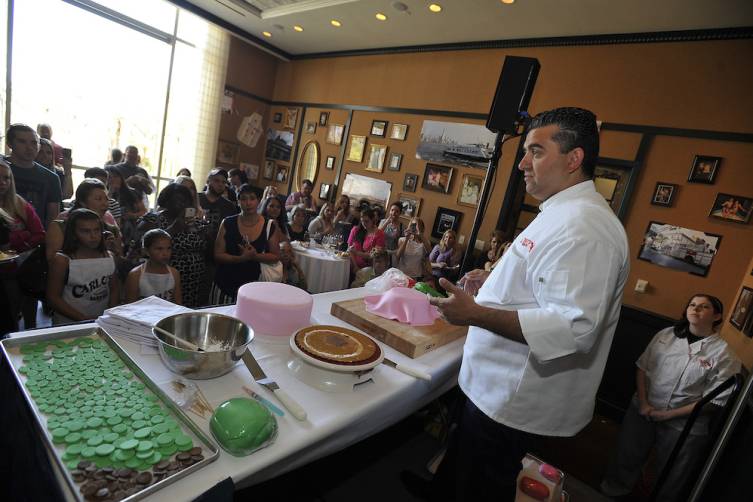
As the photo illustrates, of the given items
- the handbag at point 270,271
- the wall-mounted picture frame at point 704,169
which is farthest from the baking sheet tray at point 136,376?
the wall-mounted picture frame at point 704,169

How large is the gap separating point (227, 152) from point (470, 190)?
16.5 feet

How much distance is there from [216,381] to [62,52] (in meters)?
6.74

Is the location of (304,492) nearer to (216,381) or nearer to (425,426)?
(425,426)

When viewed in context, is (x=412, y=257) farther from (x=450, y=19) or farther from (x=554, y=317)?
(x=554, y=317)

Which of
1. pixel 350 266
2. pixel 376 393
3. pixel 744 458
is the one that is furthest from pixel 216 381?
pixel 350 266

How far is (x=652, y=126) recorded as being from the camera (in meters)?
3.82

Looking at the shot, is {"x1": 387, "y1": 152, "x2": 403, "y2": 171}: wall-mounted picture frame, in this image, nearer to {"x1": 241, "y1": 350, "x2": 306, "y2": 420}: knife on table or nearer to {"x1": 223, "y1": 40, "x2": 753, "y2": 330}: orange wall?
{"x1": 223, "y1": 40, "x2": 753, "y2": 330}: orange wall

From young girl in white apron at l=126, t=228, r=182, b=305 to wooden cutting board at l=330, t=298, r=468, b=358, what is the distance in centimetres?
115

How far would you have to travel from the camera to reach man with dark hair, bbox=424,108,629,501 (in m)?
1.01

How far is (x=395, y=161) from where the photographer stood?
5.93 m

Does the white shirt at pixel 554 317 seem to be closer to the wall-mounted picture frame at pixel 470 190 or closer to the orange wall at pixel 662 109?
the orange wall at pixel 662 109

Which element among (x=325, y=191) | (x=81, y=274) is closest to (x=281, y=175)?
(x=325, y=191)

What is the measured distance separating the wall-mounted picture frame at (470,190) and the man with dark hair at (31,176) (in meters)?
4.55

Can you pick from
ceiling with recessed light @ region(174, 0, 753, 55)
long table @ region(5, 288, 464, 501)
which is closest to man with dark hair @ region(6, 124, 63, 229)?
long table @ region(5, 288, 464, 501)
